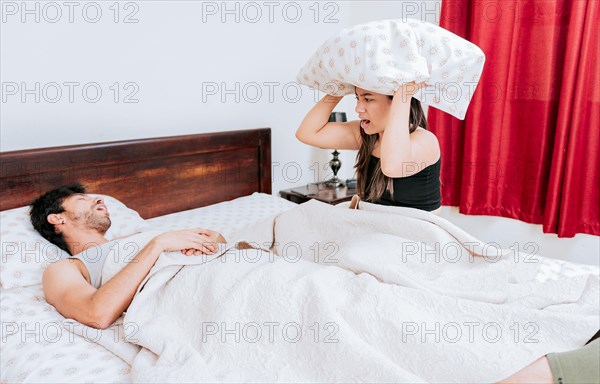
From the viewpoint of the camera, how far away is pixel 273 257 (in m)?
1.61

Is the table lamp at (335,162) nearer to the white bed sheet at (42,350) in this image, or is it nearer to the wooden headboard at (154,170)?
the wooden headboard at (154,170)

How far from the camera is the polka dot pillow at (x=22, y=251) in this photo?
1.69 meters

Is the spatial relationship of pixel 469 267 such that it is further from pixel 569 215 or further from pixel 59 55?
pixel 59 55

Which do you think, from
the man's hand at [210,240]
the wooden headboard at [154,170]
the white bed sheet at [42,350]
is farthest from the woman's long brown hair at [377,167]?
the white bed sheet at [42,350]

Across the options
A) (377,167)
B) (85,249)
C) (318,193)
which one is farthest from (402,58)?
(318,193)

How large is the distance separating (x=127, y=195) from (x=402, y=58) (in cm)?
137

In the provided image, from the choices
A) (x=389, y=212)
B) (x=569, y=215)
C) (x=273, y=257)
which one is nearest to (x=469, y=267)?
(x=389, y=212)

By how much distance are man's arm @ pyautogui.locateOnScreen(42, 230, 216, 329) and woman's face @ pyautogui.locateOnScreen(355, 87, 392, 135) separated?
0.68 m

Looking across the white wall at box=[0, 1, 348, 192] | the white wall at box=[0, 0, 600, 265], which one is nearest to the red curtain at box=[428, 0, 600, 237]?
the white wall at box=[0, 0, 600, 265]

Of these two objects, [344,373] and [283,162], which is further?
[283,162]

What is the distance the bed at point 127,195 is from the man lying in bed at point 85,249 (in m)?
0.06

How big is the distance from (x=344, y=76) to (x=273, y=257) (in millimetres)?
Answer: 601

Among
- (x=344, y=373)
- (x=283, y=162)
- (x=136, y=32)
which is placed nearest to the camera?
(x=344, y=373)

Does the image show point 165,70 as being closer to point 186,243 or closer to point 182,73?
point 182,73
